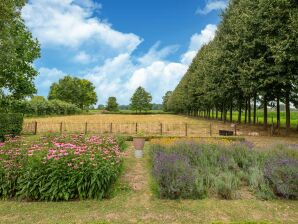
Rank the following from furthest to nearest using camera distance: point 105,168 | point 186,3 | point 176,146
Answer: point 186,3 < point 176,146 < point 105,168

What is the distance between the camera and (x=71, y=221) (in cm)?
439

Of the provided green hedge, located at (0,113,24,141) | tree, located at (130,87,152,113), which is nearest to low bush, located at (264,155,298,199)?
green hedge, located at (0,113,24,141)

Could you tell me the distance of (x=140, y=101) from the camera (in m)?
95.5

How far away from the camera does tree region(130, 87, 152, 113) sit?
9512 centimetres

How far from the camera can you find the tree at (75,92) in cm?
8250

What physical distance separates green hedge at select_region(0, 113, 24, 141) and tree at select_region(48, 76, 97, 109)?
6846 centimetres

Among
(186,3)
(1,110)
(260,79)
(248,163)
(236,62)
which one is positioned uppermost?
(186,3)

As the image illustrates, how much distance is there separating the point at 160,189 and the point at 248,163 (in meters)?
3.76

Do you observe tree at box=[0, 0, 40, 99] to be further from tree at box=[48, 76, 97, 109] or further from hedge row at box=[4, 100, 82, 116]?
tree at box=[48, 76, 97, 109]

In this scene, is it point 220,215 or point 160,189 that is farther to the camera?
point 160,189

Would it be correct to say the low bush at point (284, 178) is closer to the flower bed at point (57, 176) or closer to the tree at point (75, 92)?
the flower bed at point (57, 176)

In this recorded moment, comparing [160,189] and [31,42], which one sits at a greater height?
[31,42]


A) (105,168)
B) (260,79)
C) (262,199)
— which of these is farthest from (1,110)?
(260,79)

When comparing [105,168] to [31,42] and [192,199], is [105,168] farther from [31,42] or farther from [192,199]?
[31,42]
